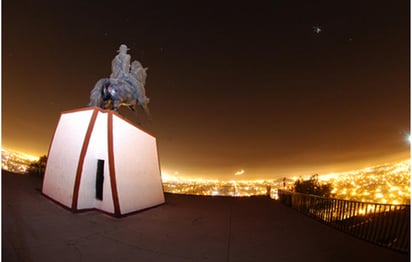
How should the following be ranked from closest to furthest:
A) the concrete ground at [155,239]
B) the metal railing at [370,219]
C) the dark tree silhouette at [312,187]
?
the concrete ground at [155,239]
the metal railing at [370,219]
the dark tree silhouette at [312,187]

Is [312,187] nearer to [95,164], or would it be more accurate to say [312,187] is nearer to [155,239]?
[155,239]

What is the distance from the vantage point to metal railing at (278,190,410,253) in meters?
5.03

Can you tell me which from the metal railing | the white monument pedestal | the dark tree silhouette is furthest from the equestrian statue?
the dark tree silhouette

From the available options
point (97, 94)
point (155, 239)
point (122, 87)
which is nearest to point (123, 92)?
point (122, 87)

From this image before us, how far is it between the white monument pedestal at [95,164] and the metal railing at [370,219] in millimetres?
7476

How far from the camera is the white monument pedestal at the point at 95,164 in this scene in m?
6.54

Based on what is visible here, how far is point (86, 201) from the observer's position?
6.56m

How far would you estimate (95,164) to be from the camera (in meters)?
6.96

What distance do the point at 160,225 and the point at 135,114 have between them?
6.03 meters

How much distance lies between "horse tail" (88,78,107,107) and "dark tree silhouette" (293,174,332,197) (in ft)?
64.7

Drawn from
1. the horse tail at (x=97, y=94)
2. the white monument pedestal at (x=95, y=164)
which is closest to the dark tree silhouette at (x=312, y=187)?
the white monument pedestal at (x=95, y=164)

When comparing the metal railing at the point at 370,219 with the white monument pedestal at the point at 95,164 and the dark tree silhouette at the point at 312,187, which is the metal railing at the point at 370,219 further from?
the dark tree silhouette at the point at 312,187

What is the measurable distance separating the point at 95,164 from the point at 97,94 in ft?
12.1

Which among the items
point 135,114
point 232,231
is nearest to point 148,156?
point 135,114
